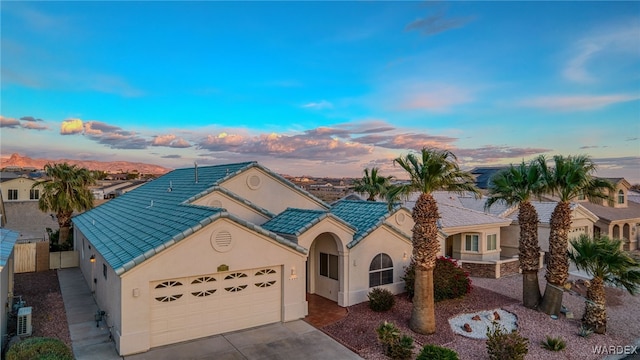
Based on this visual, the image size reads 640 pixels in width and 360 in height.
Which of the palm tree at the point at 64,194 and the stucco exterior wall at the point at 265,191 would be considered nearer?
the stucco exterior wall at the point at 265,191

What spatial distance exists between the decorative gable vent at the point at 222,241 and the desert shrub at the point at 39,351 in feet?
15.4

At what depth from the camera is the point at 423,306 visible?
13.1 metres

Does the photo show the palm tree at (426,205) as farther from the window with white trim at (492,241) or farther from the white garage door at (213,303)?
the window with white trim at (492,241)

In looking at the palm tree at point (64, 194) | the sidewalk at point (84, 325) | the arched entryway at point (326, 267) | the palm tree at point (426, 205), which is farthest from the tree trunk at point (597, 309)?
the palm tree at point (64, 194)

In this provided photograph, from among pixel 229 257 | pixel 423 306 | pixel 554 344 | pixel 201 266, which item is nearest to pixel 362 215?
pixel 423 306

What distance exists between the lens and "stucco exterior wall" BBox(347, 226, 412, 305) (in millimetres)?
16047

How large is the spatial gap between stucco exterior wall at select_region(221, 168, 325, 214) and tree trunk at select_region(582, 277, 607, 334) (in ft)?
43.6

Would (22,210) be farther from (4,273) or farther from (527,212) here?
(527,212)

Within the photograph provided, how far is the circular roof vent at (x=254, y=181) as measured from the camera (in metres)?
19.0

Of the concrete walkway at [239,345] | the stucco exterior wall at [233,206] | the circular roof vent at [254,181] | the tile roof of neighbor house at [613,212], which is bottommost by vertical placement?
the concrete walkway at [239,345]

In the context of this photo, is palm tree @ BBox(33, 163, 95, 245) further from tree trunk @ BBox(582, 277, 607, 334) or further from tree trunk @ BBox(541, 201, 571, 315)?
tree trunk @ BBox(582, 277, 607, 334)

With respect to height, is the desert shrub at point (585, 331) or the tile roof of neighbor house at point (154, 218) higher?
the tile roof of neighbor house at point (154, 218)

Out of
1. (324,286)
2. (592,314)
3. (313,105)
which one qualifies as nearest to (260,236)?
(324,286)

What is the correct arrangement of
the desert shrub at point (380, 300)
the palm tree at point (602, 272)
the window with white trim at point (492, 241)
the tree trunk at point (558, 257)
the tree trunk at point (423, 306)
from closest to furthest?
1. the tree trunk at point (423, 306)
2. the palm tree at point (602, 272)
3. the desert shrub at point (380, 300)
4. the tree trunk at point (558, 257)
5. the window with white trim at point (492, 241)
